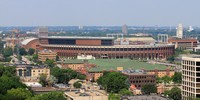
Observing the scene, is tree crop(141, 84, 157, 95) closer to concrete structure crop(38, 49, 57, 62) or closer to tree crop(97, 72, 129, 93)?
tree crop(97, 72, 129, 93)

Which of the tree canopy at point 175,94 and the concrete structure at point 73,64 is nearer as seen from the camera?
the tree canopy at point 175,94

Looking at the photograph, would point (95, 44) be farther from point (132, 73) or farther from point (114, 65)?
point (132, 73)

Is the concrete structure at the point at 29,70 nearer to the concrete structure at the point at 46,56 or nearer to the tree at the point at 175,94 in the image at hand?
the tree at the point at 175,94

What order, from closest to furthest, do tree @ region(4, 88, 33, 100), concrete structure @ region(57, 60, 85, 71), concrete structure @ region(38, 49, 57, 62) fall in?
tree @ region(4, 88, 33, 100), concrete structure @ region(57, 60, 85, 71), concrete structure @ region(38, 49, 57, 62)

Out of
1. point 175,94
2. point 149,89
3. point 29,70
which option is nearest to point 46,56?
point 29,70

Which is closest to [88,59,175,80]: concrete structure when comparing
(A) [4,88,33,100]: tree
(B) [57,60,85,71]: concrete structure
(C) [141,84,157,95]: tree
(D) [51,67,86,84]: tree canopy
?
(B) [57,60,85,71]: concrete structure

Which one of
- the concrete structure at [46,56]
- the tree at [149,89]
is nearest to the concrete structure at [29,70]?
the tree at [149,89]

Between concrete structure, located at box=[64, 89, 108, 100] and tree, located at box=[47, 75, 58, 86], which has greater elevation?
concrete structure, located at box=[64, 89, 108, 100]

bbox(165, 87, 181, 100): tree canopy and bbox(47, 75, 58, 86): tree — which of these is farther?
bbox(47, 75, 58, 86): tree
